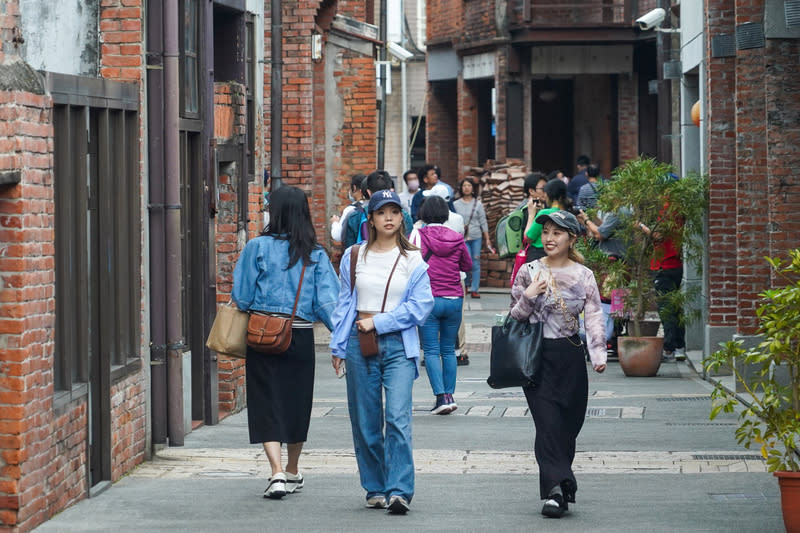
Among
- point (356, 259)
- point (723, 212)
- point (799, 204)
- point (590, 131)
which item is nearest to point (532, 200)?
point (723, 212)

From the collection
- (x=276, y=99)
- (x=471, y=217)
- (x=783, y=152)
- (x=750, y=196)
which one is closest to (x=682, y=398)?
(x=750, y=196)

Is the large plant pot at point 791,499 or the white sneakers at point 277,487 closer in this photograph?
the large plant pot at point 791,499

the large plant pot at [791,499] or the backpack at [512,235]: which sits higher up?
the backpack at [512,235]

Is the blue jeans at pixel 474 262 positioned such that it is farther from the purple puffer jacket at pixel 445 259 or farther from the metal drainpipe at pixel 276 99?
the purple puffer jacket at pixel 445 259

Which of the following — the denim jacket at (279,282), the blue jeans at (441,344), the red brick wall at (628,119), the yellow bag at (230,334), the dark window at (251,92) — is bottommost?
the blue jeans at (441,344)

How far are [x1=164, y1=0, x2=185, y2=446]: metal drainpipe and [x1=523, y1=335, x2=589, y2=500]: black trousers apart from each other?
9.97ft

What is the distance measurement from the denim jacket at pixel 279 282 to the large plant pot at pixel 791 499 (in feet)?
9.39

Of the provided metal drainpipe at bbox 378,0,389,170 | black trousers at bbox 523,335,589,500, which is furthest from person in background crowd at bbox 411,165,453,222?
black trousers at bbox 523,335,589,500

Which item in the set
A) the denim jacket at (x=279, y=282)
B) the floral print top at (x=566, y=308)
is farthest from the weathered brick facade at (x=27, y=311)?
the floral print top at (x=566, y=308)

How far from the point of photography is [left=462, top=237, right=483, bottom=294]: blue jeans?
2541cm

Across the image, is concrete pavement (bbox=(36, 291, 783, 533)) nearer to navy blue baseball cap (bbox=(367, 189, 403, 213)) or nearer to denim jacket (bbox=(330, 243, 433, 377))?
denim jacket (bbox=(330, 243, 433, 377))

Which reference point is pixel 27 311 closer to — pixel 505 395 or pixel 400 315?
pixel 400 315

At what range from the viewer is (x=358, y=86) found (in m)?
23.5

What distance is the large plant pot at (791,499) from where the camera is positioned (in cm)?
772
